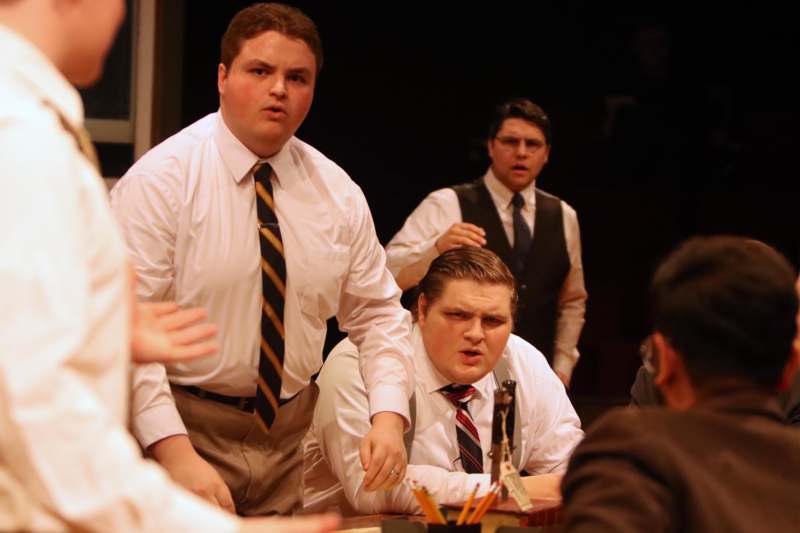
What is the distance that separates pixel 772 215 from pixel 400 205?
186 centimetres

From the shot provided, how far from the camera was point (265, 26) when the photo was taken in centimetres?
259

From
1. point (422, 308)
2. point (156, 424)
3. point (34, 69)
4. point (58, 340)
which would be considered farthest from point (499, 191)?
point (58, 340)

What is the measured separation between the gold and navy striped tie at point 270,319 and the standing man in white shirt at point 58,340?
4.35 ft

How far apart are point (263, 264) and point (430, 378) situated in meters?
0.69

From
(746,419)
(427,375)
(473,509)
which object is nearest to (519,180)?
(427,375)

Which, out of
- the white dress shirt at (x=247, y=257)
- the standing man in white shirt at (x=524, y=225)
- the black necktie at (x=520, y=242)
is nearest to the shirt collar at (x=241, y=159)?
the white dress shirt at (x=247, y=257)

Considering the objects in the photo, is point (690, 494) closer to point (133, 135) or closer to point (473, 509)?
point (473, 509)

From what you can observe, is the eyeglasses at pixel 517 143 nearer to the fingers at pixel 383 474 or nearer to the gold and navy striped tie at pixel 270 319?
the gold and navy striped tie at pixel 270 319

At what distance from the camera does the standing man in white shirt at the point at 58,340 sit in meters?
1.02

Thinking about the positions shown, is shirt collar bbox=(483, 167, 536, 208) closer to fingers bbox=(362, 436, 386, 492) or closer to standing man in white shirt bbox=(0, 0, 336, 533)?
fingers bbox=(362, 436, 386, 492)

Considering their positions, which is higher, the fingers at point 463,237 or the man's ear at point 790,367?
the man's ear at point 790,367

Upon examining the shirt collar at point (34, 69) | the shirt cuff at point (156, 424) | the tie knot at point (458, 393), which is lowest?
the tie knot at point (458, 393)

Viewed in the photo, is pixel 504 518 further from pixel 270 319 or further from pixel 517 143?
pixel 517 143

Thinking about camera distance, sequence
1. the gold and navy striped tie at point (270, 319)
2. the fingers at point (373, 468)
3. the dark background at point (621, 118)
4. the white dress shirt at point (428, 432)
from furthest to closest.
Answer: the dark background at point (621, 118) < the white dress shirt at point (428, 432) < the gold and navy striped tie at point (270, 319) < the fingers at point (373, 468)
